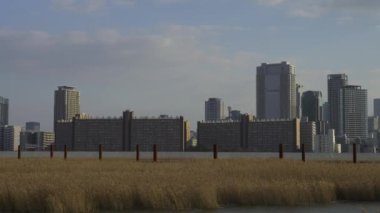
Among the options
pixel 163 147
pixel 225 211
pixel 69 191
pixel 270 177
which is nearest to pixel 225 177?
pixel 270 177

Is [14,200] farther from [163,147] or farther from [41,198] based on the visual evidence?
[163,147]

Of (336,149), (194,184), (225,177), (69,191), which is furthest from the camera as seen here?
(336,149)

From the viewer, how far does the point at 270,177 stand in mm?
23406

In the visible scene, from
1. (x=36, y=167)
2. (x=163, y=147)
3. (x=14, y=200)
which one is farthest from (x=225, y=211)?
(x=163, y=147)

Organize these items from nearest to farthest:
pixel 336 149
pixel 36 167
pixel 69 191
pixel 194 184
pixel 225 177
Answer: pixel 69 191 → pixel 194 184 → pixel 225 177 → pixel 36 167 → pixel 336 149

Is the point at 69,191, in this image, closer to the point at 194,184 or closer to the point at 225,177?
the point at 194,184

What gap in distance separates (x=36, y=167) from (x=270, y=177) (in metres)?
11.4

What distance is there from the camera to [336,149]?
199 m

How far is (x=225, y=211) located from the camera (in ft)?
58.7

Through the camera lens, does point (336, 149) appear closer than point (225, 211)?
No

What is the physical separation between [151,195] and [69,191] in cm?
220

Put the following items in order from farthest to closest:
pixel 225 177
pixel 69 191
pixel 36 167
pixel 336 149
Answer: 1. pixel 336 149
2. pixel 36 167
3. pixel 225 177
4. pixel 69 191

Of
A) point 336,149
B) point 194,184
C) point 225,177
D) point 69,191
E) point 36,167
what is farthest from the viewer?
point 336,149

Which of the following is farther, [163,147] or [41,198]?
[163,147]
